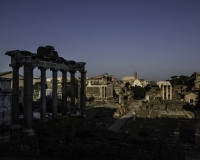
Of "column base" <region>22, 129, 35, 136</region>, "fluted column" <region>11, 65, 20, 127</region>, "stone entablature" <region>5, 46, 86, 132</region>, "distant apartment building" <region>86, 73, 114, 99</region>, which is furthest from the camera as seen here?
"distant apartment building" <region>86, 73, 114, 99</region>

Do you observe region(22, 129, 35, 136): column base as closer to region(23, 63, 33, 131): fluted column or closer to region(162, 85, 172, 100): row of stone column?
region(23, 63, 33, 131): fluted column

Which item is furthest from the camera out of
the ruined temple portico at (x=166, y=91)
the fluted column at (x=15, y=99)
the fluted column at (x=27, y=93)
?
the ruined temple portico at (x=166, y=91)

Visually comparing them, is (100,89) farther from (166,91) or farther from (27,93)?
(27,93)

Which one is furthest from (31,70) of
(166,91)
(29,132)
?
(166,91)

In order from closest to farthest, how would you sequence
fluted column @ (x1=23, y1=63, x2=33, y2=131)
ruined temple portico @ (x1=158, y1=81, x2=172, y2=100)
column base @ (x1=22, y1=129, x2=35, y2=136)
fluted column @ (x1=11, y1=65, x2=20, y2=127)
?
1. column base @ (x1=22, y1=129, x2=35, y2=136)
2. fluted column @ (x1=23, y1=63, x2=33, y2=131)
3. fluted column @ (x1=11, y1=65, x2=20, y2=127)
4. ruined temple portico @ (x1=158, y1=81, x2=172, y2=100)

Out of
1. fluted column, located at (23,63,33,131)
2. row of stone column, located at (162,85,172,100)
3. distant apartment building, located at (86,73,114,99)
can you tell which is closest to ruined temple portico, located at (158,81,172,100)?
row of stone column, located at (162,85,172,100)

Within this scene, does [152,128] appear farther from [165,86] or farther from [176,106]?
[165,86]

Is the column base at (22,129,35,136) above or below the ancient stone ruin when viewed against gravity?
below

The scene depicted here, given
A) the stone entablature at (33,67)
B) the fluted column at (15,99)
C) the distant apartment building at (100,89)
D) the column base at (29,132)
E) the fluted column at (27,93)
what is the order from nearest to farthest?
the column base at (29,132)
the fluted column at (27,93)
the stone entablature at (33,67)
the fluted column at (15,99)
the distant apartment building at (100,89)

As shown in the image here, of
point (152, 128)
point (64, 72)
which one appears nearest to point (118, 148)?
point (64, 72)

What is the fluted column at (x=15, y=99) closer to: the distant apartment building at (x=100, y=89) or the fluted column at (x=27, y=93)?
the fluted column at (x=27, y=93)

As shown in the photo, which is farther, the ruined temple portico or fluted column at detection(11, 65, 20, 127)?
the ruined temple portico

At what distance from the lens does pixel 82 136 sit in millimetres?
15297

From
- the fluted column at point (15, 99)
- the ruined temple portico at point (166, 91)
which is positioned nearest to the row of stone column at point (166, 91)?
the ruined temple portico at point (166, 91)
